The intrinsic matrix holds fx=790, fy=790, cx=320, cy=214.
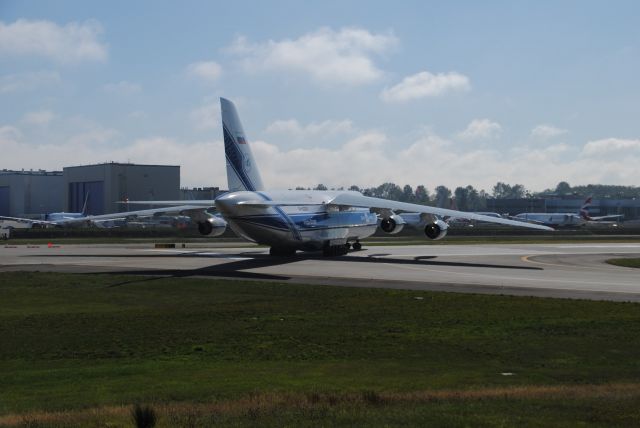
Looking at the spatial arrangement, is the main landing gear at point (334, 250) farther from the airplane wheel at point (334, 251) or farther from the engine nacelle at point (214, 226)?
the engine nacelle at point (214, 226)

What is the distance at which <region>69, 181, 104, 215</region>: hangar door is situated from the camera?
491 ft

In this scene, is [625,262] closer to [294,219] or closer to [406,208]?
[406,208]

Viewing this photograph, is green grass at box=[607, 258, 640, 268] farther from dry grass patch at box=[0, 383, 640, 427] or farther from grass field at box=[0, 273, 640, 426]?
dry grass patch at box=[0, 383, 640, 427]

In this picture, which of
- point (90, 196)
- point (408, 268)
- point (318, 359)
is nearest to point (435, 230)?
point (408, 268)

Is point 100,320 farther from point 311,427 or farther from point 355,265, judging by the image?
point 355,265

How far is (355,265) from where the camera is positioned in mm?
46500

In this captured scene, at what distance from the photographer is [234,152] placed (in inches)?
2019

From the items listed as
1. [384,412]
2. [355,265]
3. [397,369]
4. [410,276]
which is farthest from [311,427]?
[355,265]

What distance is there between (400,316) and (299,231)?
25.7 m

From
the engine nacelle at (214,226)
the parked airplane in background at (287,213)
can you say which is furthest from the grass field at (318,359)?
the engine nacelle at (214,226)

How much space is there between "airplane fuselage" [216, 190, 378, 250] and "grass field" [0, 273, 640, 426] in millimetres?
14082

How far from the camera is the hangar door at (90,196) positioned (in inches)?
5896

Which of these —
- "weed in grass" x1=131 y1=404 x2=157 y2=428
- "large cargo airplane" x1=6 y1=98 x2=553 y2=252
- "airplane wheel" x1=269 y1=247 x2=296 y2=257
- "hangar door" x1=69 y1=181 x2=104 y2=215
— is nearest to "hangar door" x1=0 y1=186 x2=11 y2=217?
"hangar door" x1=69 y1=181 x2=104 y2=215

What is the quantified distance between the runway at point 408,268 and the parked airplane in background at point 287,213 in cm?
151
